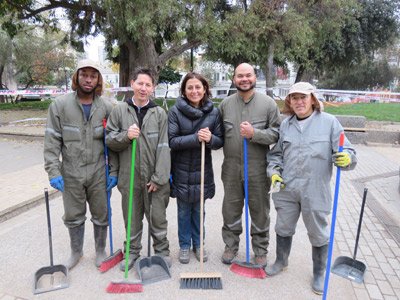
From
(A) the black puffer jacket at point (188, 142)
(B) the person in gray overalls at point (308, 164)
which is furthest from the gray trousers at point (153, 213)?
(B) the person in gray overalls at point (308, 164)

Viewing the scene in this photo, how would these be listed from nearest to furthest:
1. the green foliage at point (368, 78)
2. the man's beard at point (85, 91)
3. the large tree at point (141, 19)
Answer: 1. the man's beard at point (85, 91)
2. the large tree at point (141, 19)
3. the green foliage at point (368, 78)

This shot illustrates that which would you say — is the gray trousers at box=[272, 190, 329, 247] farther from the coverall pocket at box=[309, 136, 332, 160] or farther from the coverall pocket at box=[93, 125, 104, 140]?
the coverall pocket at box=[93, 125, 104, 140]

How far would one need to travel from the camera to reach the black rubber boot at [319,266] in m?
2.92

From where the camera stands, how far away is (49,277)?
10.2 feet

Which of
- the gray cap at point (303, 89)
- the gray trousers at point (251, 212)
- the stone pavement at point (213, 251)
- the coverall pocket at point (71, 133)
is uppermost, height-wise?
the gray cap at point (303, 89)

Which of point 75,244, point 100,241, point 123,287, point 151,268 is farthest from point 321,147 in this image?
point 75,244

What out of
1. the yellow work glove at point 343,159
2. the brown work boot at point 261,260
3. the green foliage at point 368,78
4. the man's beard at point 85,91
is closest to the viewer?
the yellow work glove at point 343,159

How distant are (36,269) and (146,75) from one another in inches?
83.2

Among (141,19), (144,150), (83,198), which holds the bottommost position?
(83,198)

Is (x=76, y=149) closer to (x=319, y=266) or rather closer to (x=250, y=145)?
(x=250, y=145)

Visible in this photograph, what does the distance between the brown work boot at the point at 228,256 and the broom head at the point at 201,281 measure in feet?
1.34

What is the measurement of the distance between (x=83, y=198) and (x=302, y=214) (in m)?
1.96

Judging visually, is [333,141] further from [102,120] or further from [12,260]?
[12,260]

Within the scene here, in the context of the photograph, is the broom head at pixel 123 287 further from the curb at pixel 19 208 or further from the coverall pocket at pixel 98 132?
the curb at pixel 19 208
